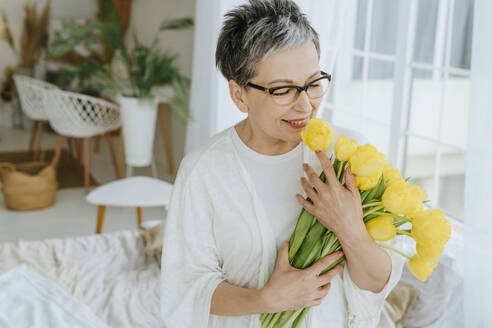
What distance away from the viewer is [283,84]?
3.31 ft

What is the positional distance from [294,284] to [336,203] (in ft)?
0.57

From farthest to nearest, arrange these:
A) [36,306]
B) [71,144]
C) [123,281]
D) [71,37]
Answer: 1. [71,144]
2. [71,37]
3. [123,281]
4. [36,306]

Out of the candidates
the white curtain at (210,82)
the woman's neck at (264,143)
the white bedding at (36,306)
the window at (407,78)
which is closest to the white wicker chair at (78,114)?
the white curtain at (210,82)

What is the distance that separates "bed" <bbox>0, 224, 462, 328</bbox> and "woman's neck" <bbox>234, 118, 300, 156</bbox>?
0.91 metres

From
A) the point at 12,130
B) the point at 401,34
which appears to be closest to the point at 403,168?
the point at 401,34

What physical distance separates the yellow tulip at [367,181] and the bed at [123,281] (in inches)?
39.2

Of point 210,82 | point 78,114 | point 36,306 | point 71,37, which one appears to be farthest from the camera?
point 78,114

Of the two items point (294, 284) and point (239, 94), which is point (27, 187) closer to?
point (239, 94)

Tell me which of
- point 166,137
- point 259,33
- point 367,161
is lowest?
point 166,137

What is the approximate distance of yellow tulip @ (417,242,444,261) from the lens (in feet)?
2.99

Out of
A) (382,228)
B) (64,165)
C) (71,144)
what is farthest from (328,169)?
(71,144)

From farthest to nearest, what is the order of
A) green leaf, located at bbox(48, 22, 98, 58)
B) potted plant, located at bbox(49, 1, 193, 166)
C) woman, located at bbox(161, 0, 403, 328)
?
green leaf, located at bbox(48, 22, 98, 58), potted plant, located at bbox(49, 1, 193, 166), woman, located at bbox(161, 0, 403, 328)

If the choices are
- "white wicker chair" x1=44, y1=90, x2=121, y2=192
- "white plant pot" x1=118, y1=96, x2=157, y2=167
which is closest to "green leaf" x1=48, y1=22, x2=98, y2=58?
"white wicker chair" x1=44, y1=90, x2=121, y2=192

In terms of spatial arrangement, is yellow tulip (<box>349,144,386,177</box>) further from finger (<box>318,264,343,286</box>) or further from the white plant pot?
the white plant pot
